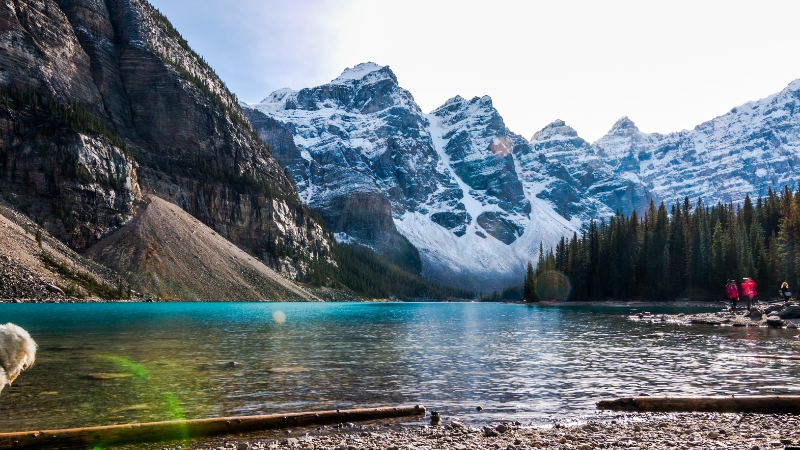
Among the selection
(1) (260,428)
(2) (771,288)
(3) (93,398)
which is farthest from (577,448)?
(2) (771,288)

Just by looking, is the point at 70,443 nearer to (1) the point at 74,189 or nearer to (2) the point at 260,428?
(2) the point at 260,428

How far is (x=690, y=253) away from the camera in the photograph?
117 metres

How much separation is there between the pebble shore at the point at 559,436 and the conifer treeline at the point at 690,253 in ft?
289

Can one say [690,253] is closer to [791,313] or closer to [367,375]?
[791,313]

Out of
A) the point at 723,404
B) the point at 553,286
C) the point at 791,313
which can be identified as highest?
the point at 553,286

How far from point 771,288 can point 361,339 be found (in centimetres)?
8926

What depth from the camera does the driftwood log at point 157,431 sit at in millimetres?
12359

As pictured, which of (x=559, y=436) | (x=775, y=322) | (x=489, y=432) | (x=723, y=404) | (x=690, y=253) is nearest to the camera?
(x=559, y=436)

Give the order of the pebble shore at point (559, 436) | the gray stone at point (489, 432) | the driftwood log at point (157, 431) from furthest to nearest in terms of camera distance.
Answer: the gray stone at point (489, 432) < the pebble shore at point (559, 436) < the driftwood log at point (157, 431)

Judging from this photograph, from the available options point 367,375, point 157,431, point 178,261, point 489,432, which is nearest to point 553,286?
point 178,261

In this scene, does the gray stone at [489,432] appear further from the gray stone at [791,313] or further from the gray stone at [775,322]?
the gray stone at [791,313]

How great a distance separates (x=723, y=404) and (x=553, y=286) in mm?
160306

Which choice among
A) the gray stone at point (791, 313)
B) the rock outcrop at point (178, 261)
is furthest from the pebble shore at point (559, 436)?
the rock outcrop at point (178, 261)

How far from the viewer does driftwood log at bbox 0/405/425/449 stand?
487 inches
